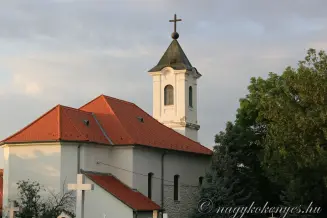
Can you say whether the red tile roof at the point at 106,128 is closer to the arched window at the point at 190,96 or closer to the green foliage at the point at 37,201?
the green foliage at the point at 37,201

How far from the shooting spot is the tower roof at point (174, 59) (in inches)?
1898

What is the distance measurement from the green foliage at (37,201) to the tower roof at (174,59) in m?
16.6

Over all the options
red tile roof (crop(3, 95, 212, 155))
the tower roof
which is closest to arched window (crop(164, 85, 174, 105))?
the tower roof

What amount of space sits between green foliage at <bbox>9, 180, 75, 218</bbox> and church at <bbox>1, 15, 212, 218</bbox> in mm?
464

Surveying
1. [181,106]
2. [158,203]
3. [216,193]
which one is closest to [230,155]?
[216,193]

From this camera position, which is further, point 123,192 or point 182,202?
point 182,202

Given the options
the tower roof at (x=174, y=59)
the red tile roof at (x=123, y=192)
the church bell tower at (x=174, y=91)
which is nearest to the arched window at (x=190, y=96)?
the church bell tower at (x=174, y=91)

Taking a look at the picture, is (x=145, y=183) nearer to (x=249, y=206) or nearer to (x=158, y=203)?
(x=158, y=203)

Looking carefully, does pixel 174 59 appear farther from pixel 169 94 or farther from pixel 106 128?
pixel 106 128

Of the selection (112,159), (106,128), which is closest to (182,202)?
(112,159)

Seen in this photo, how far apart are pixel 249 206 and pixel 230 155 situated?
3.29m

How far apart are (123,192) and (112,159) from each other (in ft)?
9.23

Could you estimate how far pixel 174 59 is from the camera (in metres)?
48.8

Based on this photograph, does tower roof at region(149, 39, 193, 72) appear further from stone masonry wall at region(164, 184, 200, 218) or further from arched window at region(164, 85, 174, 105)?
stone masonry wall at region(164, 184, 200, 218)
